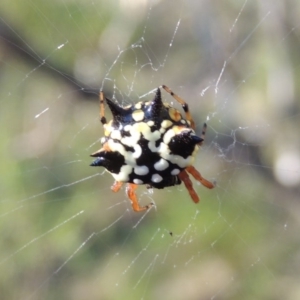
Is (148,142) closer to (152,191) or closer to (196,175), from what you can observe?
(196,175)

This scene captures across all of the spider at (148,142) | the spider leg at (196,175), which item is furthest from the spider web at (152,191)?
the spider at (148,142)

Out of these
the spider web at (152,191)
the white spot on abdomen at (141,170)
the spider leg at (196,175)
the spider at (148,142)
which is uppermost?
the spider at (148,142)

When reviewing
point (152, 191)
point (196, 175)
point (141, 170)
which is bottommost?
point (152, 191)

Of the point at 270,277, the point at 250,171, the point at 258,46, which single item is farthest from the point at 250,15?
the point at 270,277

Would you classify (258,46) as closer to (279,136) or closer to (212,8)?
(212,8)

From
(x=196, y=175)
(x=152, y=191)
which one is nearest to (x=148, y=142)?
(x=196, y=175)

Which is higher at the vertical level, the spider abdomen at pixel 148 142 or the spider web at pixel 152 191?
the spider abdomen at pixel 148 142

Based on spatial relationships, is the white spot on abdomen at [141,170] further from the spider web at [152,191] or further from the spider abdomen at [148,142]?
the spider web at [152,191]
